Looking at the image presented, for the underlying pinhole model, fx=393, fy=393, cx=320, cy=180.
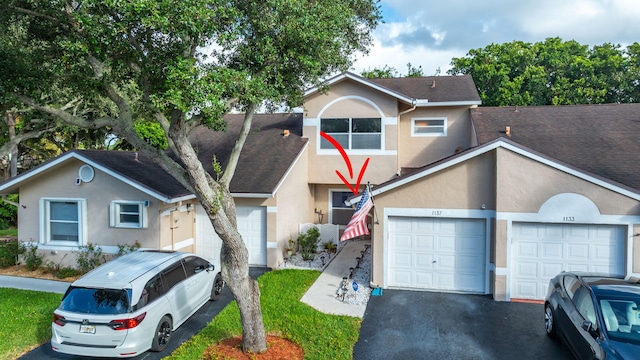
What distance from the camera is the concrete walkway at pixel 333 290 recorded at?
9.85 meters

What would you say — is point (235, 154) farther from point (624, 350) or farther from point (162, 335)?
point (624, 350)

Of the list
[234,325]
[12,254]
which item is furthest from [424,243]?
[12,254]

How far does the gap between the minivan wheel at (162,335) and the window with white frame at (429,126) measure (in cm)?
1244

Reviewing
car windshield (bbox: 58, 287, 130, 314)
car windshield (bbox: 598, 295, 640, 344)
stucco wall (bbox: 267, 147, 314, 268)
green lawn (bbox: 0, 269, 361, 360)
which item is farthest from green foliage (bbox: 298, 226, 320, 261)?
car windshield (bbox: 598, 295, 640, 344)

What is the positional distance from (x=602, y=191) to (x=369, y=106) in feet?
28.2

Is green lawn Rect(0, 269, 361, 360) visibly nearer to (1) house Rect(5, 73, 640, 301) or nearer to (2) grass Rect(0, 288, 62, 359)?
(2) grass Rect(0, 288, 62, 359)

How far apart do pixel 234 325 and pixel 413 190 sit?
5923 millimetres

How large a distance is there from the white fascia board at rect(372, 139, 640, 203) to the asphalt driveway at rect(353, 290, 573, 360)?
10.4ft

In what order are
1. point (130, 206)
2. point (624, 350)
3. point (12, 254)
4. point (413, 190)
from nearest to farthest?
point (624, 350) → point (413, 190) → point (130, 206) → point (12, 254)

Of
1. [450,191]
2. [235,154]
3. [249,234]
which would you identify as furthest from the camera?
[249,234]

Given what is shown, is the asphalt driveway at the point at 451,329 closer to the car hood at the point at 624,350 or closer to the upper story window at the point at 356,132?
the car hood at the point at 624,350

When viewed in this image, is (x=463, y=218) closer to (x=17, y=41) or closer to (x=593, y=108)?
(x=593, y=108)

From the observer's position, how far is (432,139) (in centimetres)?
1691

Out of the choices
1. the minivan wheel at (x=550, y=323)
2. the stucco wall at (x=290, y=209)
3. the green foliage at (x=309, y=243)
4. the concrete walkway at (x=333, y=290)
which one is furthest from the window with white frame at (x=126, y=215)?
the minivan wheel at (x=550, y=323)
